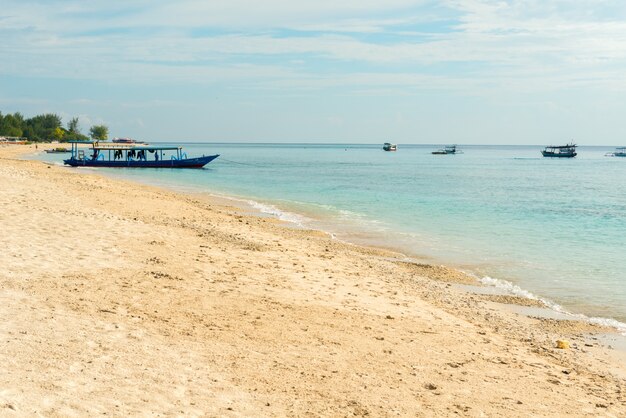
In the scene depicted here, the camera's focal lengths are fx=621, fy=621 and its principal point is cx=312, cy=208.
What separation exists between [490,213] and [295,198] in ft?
39.2

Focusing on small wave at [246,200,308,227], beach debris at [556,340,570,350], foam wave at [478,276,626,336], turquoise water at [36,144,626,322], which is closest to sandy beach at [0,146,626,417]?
beach debris at [556,340,570,350]

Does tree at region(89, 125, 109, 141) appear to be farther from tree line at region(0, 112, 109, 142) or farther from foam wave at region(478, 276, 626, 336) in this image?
foam wave at region(478, 276, 626, 336)

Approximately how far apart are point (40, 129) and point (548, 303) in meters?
163

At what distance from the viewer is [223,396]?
6.16 metres

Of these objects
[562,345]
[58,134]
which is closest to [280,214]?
[562,345]

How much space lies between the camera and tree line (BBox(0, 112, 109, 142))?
476 feet

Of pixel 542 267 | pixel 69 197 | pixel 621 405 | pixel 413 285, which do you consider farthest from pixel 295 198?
pixel 621 405

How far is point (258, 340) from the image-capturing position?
315 inches

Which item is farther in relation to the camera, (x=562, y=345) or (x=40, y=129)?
(x=40, y=129)

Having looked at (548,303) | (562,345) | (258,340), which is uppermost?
(258,340)

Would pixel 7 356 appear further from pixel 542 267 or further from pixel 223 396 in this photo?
pixel 542 267

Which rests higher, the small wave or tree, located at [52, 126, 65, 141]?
tree, located at [52, 126, 65, 141]

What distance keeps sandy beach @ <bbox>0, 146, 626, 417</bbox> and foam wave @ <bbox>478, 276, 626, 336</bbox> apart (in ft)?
1.68

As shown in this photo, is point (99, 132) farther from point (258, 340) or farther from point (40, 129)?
point (258, 340)
